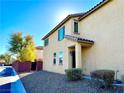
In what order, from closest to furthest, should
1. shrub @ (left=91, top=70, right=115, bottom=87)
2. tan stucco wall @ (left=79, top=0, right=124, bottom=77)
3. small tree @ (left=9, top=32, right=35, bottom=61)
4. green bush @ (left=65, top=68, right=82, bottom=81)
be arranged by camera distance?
shrub @ (left=91, top=70, right=115, bottom=87), tan stucco wall @ (left=79, top=0, right=124, bottom=77), green bush @ (left=65, top=68, right=82, bottom=81), small tree @ (left=9, top=32, right=35, bottom=61)

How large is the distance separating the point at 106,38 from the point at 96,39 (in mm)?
1562

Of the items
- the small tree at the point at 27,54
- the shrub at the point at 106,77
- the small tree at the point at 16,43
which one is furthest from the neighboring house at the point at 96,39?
the small tree at the point at 16,43

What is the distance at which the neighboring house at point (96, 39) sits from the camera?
39.1ft

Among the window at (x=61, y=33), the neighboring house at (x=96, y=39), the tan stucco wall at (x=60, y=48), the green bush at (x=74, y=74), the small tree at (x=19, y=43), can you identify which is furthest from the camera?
the small tree at (x=19, y=43)

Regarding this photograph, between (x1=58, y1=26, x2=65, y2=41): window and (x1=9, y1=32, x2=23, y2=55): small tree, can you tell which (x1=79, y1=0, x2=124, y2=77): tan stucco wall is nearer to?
(x1=58, y1=26, x2=65, y2=41): window

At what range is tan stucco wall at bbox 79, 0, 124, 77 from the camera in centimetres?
A: 1172

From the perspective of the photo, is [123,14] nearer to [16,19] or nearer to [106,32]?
[106,32]

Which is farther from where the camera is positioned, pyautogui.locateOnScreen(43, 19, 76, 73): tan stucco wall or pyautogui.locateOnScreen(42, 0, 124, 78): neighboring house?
pyautogui.locateOnScreen(43, 19, 76, 73): tan stucco wall

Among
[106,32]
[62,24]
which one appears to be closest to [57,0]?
[62,24]

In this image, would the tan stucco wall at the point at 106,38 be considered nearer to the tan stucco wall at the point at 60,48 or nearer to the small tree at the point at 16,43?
the tan stucco wall at the point at 60,48

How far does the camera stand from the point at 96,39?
1469 centimetres

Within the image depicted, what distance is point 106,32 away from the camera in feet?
43.5

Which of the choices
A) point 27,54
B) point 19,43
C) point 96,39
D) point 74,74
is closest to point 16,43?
point 19,43

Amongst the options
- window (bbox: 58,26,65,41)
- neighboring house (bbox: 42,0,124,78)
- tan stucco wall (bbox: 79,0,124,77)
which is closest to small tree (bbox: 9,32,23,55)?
window (bbox: 58,26,65,41)
